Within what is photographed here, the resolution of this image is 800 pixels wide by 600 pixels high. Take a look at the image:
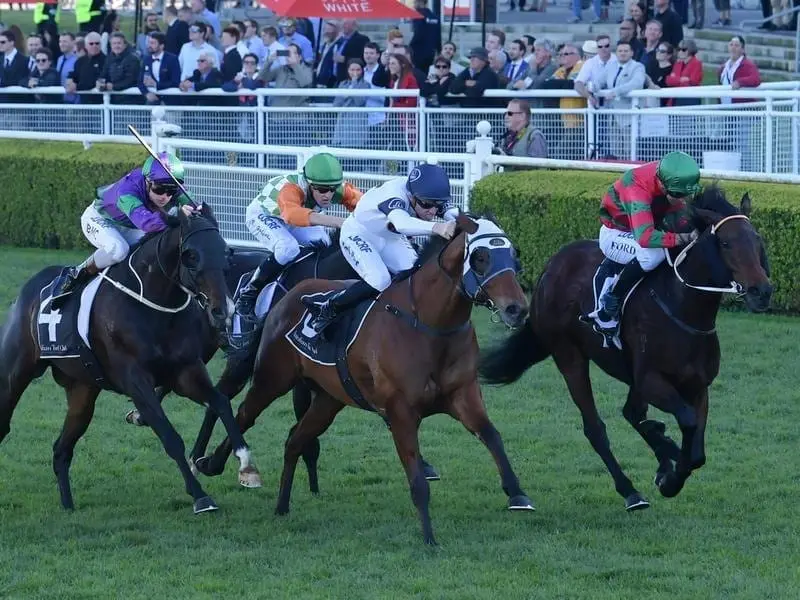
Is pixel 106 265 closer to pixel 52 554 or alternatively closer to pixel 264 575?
pixel 52 554

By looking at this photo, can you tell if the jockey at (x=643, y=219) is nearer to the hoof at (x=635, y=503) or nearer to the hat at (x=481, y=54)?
the hoof at (x=635, y=503)

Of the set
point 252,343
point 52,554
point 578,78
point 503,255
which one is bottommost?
point 52,554

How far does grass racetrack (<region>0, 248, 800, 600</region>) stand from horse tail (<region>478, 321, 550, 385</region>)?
478 mm

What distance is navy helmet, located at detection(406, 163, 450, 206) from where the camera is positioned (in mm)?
6582

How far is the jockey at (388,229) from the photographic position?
6.53 metres

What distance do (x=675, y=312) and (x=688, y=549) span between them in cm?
119

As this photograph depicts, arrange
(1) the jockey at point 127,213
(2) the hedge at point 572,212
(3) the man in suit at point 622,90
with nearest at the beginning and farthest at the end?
(1) the jockey at point 127,213
(2) the hedge at point 572,212
(3) the man in suit at point 622,90

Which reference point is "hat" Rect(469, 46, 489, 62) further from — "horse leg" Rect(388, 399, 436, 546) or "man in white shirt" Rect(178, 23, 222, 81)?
"horse leg" Rect(388, 399, 436, 546)

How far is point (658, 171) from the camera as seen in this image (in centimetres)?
688

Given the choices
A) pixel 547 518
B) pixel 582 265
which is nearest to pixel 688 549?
pixel 547 518

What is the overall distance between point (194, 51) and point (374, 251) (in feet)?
31.9

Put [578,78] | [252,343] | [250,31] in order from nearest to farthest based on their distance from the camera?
[252,343], [578,78], [250,31]

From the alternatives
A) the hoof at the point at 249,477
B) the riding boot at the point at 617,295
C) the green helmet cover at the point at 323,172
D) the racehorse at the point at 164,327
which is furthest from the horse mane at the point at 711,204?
the hoof at the point at 249,477

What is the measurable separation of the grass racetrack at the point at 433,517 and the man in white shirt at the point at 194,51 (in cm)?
712
